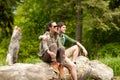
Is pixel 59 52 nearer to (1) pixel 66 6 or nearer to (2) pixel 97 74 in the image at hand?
(2) pixel 97 74

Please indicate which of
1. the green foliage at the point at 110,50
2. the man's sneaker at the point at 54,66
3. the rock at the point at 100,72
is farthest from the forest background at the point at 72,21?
the man's sneaker at the point at 54,66

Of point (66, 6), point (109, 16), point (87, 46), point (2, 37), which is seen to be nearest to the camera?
point (109, 16)

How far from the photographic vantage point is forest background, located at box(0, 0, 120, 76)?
21.7 metres

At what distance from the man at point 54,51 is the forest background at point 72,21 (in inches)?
400

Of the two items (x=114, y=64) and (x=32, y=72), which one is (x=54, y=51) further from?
(x=114, y=64)

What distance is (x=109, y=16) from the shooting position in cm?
2148

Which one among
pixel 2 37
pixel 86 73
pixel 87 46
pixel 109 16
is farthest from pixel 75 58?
pixel 2 37

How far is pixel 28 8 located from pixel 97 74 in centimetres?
1479

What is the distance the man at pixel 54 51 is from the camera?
Answer: 9.97 metres

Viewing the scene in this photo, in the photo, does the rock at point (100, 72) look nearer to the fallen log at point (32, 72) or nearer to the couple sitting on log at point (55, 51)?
the fallen log at point (32, 72)

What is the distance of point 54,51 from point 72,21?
1647cm

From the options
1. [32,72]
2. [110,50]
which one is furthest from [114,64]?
[110,50]

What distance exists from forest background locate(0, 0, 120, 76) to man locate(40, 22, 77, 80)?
10.1 m

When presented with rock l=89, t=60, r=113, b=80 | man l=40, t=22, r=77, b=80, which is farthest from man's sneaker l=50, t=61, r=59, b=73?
rock l=89, t=60, r=113, b=80
